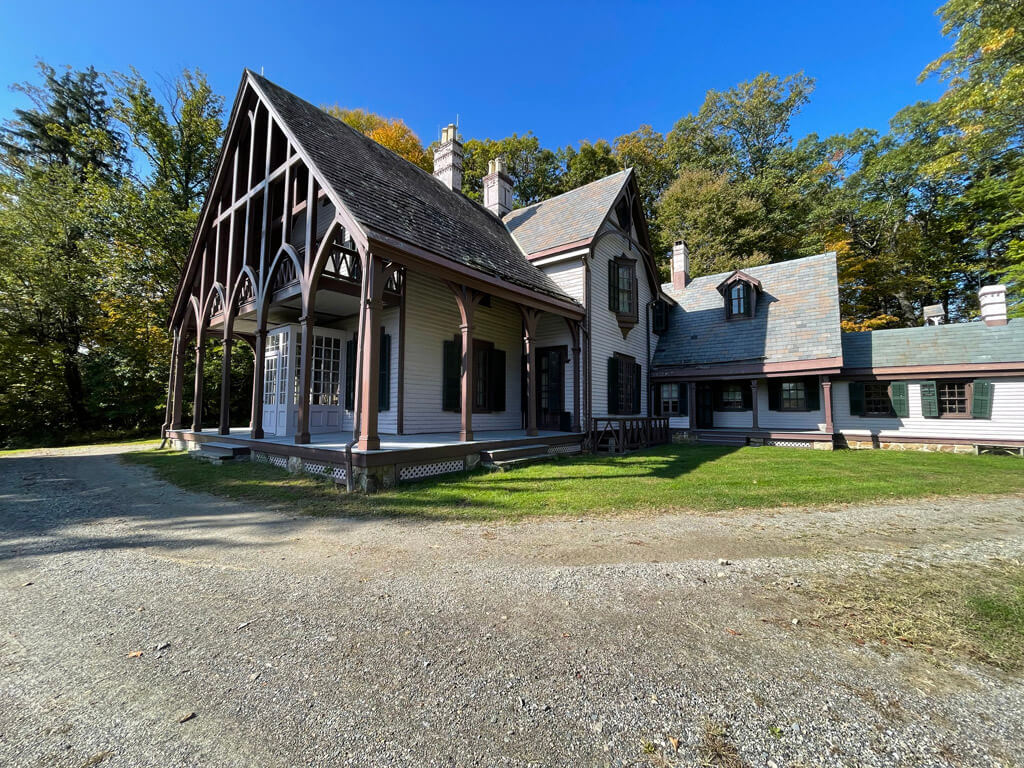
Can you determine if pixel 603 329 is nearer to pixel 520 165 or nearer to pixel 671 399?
pixel 671 399

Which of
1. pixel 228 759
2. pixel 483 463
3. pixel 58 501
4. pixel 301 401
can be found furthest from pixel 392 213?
pixel 228 759

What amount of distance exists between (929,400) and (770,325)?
199 inches

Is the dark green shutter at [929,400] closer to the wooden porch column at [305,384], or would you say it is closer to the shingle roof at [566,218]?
the shingle roof at [566,218]

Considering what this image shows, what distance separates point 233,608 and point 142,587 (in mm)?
1012

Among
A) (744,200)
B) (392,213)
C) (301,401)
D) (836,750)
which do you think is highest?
(744,200)

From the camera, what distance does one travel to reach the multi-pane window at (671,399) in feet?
53.1

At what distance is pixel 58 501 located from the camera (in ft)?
20.0

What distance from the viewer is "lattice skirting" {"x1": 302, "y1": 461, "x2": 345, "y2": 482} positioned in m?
6.86

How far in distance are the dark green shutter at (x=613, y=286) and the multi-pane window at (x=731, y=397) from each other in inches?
236

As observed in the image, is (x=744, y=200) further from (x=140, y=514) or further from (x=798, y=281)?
(x=140, y=514)

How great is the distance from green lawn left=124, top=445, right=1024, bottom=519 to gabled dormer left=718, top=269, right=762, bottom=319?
7.06m

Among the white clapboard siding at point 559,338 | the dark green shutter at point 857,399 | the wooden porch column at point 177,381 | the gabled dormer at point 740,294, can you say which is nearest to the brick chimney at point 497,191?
the white clapboard siding at point 559,338

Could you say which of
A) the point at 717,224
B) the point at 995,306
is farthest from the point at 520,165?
the point at 995,306

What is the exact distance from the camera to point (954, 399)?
13109 mm
